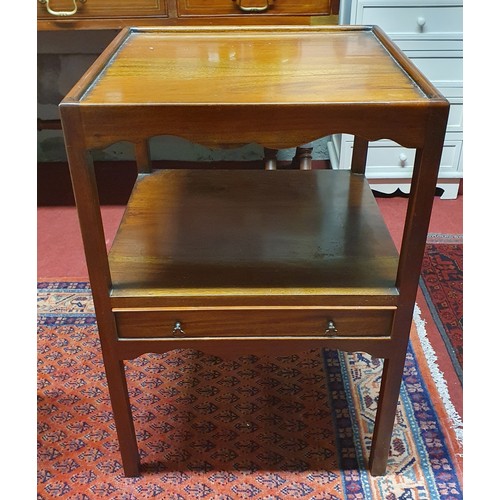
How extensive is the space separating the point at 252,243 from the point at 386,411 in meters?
0.43

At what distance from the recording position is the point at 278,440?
129 centimetres

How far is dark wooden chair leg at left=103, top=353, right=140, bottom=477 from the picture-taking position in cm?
109

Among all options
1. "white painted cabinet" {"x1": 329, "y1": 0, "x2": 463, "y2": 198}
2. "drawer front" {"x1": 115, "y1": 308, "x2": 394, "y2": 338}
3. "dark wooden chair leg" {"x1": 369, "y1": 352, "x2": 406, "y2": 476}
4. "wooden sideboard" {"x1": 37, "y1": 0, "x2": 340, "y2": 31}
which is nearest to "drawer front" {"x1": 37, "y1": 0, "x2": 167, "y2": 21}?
"wooden sideboard" {"x1": 37, "y1": 0, "x2": 340, "y2": 31}

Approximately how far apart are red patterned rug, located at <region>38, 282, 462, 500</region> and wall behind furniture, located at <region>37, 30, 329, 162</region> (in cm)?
114

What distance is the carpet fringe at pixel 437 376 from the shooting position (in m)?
1.33

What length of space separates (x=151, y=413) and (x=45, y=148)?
1.59 meters

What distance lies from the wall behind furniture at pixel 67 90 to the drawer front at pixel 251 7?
1.85 ft

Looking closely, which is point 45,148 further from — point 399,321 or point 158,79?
point 399,321

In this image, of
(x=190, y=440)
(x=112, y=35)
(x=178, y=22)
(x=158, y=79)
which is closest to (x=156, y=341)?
(x=190, y=440)

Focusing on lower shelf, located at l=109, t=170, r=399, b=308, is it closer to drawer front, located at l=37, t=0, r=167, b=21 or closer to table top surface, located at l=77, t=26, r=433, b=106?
table top surface, located at l=77, t=26, r=433, b=106

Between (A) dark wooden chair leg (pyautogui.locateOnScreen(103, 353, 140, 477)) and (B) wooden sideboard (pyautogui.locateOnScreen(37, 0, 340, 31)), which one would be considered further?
(B) wooden sideboard (pyautogui.locateOnScreen(37, 0, 340, 31))

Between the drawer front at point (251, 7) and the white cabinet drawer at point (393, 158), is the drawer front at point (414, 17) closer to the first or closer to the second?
the drawer front at point (251, 7)

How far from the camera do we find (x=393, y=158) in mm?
2100

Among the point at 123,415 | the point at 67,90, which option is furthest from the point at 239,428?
the point at 67,90
